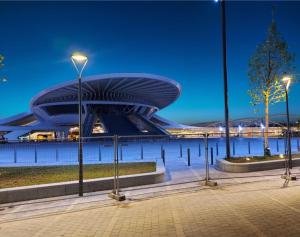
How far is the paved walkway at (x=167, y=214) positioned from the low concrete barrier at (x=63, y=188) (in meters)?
0.39

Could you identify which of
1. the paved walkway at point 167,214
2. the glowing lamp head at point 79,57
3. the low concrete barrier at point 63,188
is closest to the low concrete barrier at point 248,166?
the paved walkway at point 167,214

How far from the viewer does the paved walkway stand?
20.5 ft

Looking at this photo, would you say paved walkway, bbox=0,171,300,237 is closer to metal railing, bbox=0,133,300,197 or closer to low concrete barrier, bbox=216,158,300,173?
metal railing, bbox=0,133,300,197

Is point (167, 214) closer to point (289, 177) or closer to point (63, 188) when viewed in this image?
point (63, 188)

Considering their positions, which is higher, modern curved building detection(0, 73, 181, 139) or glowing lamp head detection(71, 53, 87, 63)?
modern curved building detection(0, 73, 181, 139)

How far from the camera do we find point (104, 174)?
12875 millimetres

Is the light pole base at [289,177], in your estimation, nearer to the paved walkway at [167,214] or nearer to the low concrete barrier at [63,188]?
the paved walkway at [167,214]

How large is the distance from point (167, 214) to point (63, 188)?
156 inches

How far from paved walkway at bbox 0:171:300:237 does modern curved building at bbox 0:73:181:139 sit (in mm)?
46893

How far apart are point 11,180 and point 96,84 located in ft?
171

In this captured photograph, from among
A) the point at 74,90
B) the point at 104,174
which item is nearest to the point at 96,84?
the point at 74,90

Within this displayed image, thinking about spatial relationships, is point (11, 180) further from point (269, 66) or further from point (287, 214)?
point (269, 66)

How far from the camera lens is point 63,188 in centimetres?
993

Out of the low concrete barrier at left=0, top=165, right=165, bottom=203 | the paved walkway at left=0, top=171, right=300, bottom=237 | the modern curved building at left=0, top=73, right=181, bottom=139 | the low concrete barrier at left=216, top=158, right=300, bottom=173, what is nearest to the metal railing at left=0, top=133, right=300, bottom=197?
the low concrete barrier at left=0, top=165, right=165, bottom=203
